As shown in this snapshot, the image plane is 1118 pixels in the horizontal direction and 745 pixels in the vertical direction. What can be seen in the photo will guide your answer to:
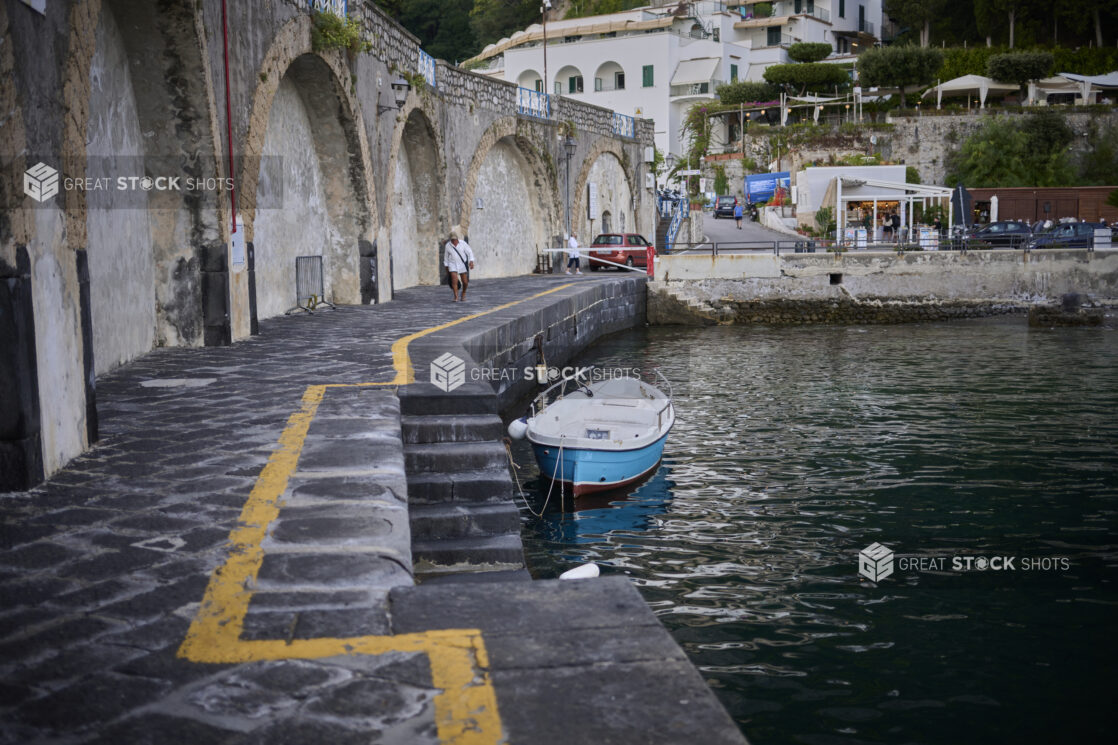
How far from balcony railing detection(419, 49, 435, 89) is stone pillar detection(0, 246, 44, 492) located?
17.3m

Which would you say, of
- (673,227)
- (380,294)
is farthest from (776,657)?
(673,227)

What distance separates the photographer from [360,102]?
1784cm

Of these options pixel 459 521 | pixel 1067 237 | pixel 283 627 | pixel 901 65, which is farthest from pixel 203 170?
pixel 901 65

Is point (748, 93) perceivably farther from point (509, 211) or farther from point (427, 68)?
point (427, 68)

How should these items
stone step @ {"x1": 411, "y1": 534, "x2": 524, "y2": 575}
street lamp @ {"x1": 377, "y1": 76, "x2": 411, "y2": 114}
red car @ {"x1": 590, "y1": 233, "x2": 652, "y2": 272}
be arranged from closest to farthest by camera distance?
stone step @ {"x1": 411, "y1": 534, "x2": 524, "y2": 575}, street lamp @ {"x1": 377, "y1": 76, "x2": 411, "y2": 114}, red car @ {"x1": 590, "y1": 233, "x2": 652, "y2": 272}

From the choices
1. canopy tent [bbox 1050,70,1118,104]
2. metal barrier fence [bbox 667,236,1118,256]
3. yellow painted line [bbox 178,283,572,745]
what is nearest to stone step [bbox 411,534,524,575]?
yellow painted line [bbox 178,283,572,745]

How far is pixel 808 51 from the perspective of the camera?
6519cm

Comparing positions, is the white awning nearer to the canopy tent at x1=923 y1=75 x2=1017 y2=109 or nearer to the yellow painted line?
the canopy tent at x1=923 y1=75 x2=1017 y2=109

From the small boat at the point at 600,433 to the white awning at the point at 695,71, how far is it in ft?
182

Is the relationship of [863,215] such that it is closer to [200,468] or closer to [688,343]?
[688,343]

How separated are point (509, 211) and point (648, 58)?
38049 millimetres

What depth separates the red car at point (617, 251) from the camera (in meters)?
32.3

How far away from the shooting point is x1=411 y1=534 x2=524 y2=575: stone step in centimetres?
706

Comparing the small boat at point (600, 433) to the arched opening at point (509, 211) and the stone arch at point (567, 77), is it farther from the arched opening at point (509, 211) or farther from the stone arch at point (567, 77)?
the stone arch at point (567, 77)
